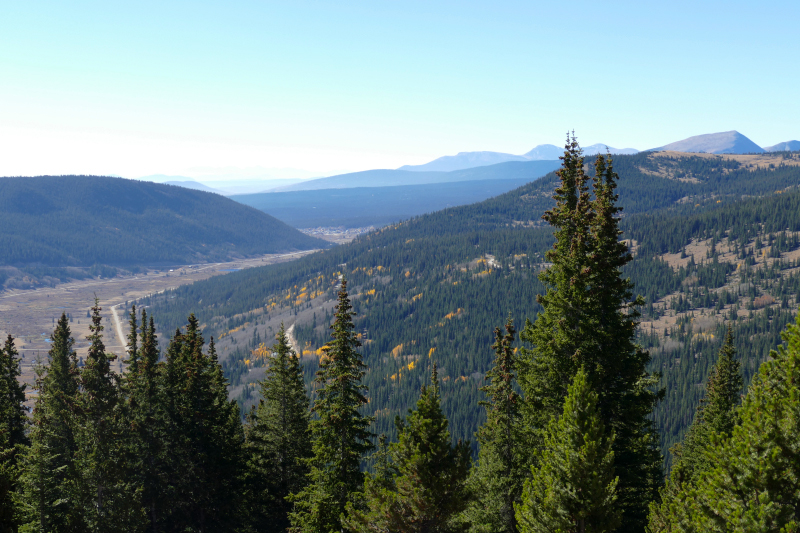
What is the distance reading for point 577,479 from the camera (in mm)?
19484

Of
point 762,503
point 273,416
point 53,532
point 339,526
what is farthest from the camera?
point 273,416

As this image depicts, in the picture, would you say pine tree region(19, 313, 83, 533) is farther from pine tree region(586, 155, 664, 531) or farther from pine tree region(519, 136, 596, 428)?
pine tree region(586, 155, 664, 531)

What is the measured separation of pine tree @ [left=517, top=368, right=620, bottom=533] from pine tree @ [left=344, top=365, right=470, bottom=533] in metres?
3.95

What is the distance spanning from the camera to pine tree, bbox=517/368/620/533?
19.3 meters

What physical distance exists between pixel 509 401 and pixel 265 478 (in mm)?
23230

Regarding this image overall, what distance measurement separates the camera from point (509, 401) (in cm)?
3247

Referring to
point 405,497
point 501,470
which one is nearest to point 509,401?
point 501,470

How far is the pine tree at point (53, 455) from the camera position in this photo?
3150cm

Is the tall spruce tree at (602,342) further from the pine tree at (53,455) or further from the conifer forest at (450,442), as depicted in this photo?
the pine tree at (53,455)

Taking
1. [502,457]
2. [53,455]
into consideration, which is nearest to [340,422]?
[502,457]

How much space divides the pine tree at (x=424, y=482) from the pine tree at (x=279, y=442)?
19382 mm

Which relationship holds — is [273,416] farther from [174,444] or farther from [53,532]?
[53,532]

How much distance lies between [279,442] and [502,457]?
18.6m

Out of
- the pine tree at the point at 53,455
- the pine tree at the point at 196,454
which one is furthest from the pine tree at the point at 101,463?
the pine tree at the point at 196,454
